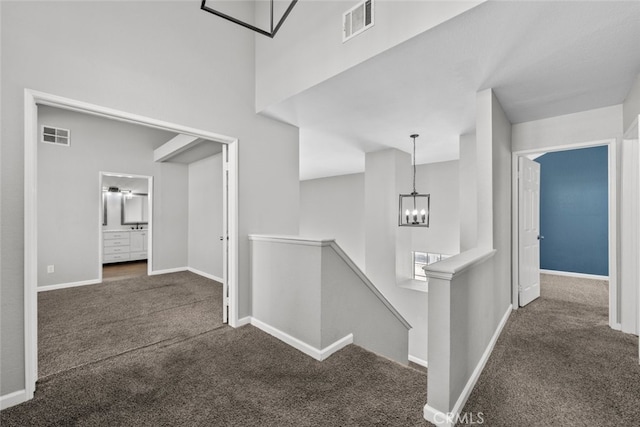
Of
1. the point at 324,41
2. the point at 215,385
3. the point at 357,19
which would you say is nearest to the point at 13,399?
the point at 215,385

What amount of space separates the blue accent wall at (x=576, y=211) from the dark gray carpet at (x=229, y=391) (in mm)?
5265

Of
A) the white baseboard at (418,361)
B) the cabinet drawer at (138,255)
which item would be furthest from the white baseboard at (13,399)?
the cabinet drawer at (138,255)

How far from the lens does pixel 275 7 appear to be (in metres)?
Result: 2.97

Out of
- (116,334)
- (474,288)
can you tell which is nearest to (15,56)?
(116,334)

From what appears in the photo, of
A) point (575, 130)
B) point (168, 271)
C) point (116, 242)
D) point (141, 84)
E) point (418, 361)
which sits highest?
point (141, 84)

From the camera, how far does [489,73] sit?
92.2 inches

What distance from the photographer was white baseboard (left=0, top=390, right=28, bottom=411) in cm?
170

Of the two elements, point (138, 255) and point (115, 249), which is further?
point (138, 255)

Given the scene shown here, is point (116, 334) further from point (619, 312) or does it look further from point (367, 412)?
point (619, 312)

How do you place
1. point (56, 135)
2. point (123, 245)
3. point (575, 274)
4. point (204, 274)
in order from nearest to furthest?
point (56, 135)
point (575, 274)
point (204, 274)
point (123, 245)

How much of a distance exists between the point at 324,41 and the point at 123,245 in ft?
24.2

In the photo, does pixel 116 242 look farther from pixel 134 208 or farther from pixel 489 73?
pixel 489 73

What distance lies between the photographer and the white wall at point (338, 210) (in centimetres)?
784

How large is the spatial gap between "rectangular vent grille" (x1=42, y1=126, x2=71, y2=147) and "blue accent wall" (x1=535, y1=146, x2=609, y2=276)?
891 centimetres
